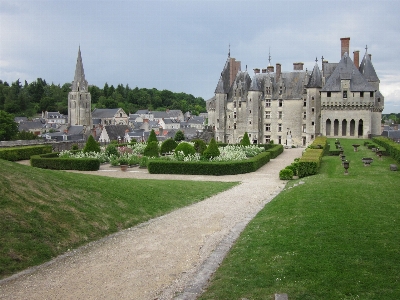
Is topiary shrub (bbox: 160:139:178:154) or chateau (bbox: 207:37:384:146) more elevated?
chateau (bbox: 207:37:384:146)

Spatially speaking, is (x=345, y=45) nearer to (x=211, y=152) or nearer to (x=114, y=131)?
(x=211, y=152)

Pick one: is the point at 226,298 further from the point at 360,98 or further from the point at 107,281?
the point at 360,98

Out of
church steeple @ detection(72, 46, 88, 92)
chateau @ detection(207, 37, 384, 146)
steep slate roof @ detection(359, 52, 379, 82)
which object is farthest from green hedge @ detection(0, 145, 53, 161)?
church steeple @ detection(72, 46, 88, 92)

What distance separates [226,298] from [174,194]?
35.5 feet

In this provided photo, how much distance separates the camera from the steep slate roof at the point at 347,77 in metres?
52.2

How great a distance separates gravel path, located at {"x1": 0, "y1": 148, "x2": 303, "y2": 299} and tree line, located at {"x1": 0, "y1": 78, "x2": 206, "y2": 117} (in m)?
131

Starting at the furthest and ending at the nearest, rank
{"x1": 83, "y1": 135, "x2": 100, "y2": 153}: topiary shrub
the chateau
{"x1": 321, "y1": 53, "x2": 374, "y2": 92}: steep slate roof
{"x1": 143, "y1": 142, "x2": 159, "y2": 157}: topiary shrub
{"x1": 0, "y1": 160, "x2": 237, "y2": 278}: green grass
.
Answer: the chateau → {"x1": 321, "y1": 53, "x2": 374, "y2": 92}: steep slate roof → {"x1": 83, "y1": 135, "x2": 100, "y2": 153}: topiary shrub → {"x1": 143, "y1": 142, "x2": 159, "y2": 157}: topiary shrub → {"x1": 0, "y1": 160, "x2": 237, "y2": 278}: green grass

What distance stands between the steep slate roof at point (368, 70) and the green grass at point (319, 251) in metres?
44.2

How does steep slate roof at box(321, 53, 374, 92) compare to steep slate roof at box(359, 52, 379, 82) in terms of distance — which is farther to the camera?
steep slate roof at box(359, 52, 379, 82)

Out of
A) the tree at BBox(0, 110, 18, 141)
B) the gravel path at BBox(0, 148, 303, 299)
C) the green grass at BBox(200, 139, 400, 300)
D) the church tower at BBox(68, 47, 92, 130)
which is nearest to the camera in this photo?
the green grass at BBox(200, 139, 400, 300)

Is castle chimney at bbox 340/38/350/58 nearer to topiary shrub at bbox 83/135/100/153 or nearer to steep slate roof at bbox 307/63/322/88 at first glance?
steep slate roof at bbox 307/63/322/88

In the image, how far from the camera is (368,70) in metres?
55.8

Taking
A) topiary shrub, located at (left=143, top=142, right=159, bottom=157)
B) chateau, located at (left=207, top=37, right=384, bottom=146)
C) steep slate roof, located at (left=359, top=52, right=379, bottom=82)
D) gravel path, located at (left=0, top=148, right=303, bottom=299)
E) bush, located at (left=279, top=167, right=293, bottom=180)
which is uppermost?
steep slate roof, located at (left=359, top=52, right=379, bottom=82)

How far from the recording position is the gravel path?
7648mm
